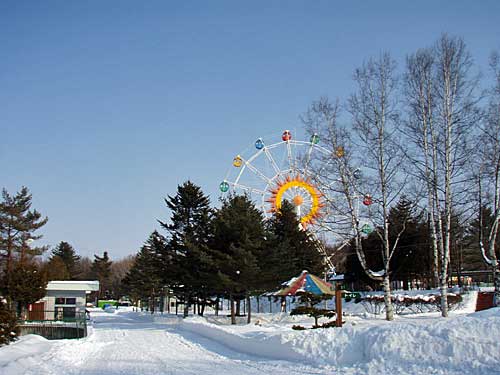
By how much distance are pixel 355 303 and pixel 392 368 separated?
2640 centimetres

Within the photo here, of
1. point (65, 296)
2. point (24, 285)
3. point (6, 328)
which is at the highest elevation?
point (24, 285)

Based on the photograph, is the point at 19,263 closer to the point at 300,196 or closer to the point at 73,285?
the point at 73,285

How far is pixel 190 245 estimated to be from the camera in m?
30.6

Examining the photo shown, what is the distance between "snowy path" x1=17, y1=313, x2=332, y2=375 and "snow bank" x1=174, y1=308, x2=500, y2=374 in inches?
22.4

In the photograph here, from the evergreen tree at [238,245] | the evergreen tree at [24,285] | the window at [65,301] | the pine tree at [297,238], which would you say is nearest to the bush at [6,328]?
the evergreen tree at [238,245]

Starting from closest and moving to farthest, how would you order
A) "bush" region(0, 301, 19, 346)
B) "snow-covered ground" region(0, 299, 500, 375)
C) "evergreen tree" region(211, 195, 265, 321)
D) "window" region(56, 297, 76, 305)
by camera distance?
"snow-covered ground" region(0, 299, 500, 375), "bush" region(0, 301, 19, 346), "evergreen tree" region(211, 195, 265, 321), "window" region(56, 297, 76, 305)

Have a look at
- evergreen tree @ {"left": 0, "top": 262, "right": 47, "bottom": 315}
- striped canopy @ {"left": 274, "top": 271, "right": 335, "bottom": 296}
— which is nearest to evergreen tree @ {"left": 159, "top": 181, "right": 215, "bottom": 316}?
striped canopy @ {"left": 274, "top": 271, "right": 335, "bottom": 296}

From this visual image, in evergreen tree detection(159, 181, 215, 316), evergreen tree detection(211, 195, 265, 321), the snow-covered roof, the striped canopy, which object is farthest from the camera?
the snow-covered roof

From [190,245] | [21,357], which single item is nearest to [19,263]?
[190,245]

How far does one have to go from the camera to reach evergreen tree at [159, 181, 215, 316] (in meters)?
30.6

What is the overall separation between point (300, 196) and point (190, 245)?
1217 cm

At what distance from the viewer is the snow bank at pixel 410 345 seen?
382 inches

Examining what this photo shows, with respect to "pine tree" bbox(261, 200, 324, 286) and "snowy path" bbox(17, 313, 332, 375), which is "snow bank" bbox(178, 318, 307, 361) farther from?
"pine tree" bbox(261, 200, 324, 286)

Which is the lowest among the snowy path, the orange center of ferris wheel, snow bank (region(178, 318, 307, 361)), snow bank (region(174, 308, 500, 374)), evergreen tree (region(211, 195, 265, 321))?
the snowy path
